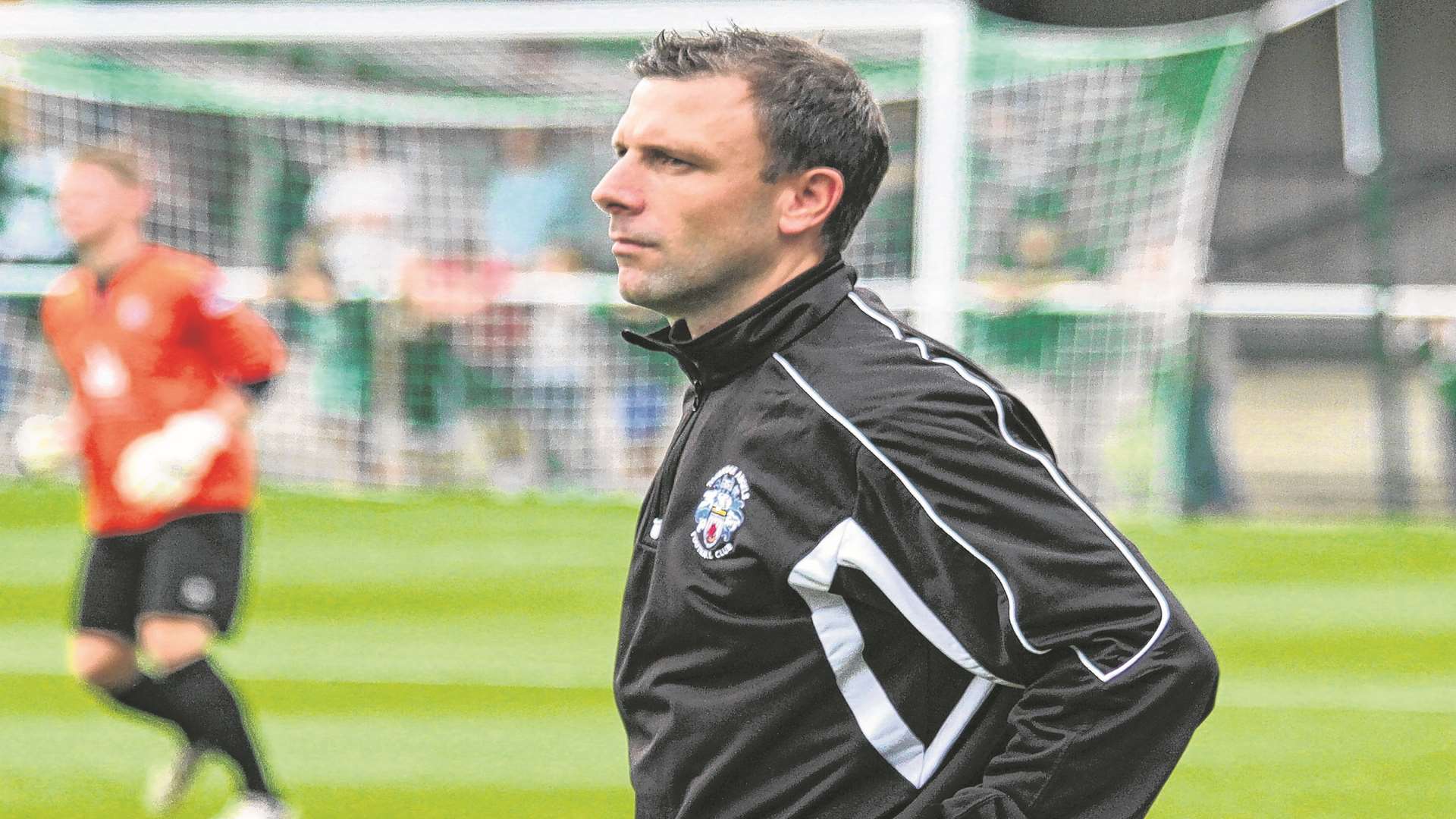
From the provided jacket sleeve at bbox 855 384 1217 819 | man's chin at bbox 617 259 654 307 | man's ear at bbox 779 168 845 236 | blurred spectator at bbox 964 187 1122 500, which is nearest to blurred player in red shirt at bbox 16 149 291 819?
man's chin at bbox 617 259 654 307

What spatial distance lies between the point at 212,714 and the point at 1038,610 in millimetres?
3482

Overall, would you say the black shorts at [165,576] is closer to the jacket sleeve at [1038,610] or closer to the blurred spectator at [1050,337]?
the jacket sleeve at [1038,610]

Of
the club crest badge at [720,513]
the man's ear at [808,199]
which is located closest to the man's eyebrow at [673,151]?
the man's ear at [808,199]

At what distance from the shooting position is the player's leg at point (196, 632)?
5035 millimetres

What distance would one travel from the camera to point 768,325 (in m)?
2.30

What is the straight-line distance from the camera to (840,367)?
2213 mm

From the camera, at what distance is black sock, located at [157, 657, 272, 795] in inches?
198

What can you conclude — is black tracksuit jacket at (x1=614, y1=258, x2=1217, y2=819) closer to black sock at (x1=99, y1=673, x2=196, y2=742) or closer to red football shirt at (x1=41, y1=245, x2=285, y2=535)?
black sock at (x1=99, y1=673, x2=196, y2=742)

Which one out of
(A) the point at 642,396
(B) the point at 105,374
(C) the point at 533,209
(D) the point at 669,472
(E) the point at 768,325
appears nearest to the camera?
(E) the point at 768,325

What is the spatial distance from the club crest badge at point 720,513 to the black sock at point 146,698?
10.7 ft

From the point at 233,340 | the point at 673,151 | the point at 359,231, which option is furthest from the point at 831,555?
Answer: the point at 359,231

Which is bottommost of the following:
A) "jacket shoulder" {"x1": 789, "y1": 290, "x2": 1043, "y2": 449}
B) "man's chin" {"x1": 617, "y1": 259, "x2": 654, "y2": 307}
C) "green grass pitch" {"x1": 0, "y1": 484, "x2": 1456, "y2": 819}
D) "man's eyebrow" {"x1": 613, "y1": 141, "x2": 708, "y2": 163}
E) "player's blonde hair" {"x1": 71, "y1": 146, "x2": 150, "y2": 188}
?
A: "green grass pitch" {"x1": 0, "y1": 484, "x2": 1456, "y2": 819}

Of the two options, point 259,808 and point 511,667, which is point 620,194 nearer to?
point 259,808

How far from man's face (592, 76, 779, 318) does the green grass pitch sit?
333 cm
